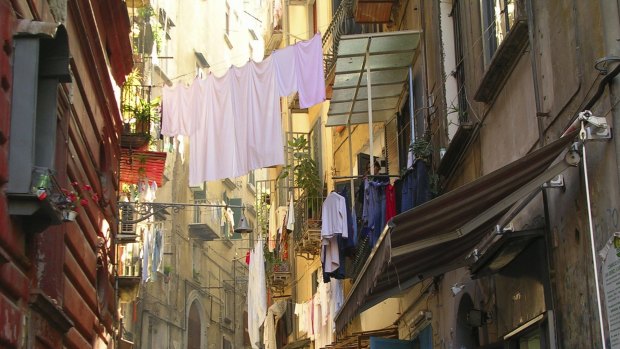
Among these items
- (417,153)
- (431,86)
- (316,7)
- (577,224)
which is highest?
(316,7)

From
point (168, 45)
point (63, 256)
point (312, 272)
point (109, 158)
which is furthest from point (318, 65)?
point (168, 45)

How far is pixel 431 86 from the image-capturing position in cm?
1487

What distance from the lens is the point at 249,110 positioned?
16125mm

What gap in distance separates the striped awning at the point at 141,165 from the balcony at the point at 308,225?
5.57m

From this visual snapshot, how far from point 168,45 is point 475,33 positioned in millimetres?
26946

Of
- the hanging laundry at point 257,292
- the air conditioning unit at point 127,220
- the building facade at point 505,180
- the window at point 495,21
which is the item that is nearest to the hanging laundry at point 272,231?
the hanging laundry at point 257,292

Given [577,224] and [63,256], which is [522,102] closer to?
[577,224]

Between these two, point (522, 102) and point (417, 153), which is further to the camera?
point (417, 153)

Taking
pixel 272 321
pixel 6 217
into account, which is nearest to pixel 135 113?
pixel 6 217

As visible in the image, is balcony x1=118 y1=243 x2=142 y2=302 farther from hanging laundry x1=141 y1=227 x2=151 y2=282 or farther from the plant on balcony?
the plant on balcony

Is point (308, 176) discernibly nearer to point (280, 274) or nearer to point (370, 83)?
point (280, 274)

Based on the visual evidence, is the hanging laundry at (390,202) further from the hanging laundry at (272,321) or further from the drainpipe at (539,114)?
the hanging laundry at (272,321)

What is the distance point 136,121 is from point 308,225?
7.46 meters

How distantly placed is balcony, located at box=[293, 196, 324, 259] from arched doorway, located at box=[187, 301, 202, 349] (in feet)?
51.0
